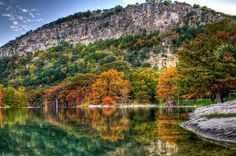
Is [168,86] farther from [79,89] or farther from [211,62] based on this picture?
[211,62]

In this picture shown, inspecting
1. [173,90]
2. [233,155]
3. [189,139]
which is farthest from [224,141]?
[173,90]

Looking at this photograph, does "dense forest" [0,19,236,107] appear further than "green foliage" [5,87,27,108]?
No

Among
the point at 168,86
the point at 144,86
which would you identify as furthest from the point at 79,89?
the point at 168,86

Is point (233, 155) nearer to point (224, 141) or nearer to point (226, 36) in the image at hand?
point (224, 141)

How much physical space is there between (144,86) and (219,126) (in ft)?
288

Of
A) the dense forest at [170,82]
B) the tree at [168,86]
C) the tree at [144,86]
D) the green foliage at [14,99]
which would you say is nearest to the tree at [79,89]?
the dense forest at [170,82]

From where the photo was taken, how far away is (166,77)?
103562mm

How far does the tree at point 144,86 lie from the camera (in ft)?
386

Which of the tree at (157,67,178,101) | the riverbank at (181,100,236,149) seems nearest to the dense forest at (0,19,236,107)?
the tree at (157,67,178,101)

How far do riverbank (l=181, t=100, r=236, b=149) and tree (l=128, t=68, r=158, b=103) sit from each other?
79.5 m

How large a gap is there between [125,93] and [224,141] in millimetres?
94915

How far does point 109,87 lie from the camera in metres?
126

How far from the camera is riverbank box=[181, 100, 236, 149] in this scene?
88.7ft

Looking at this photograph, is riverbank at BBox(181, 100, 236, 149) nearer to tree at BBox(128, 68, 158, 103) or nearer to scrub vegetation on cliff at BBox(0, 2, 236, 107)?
scrub vegetation on cliff at BBox(0, 2, 236, 107)
